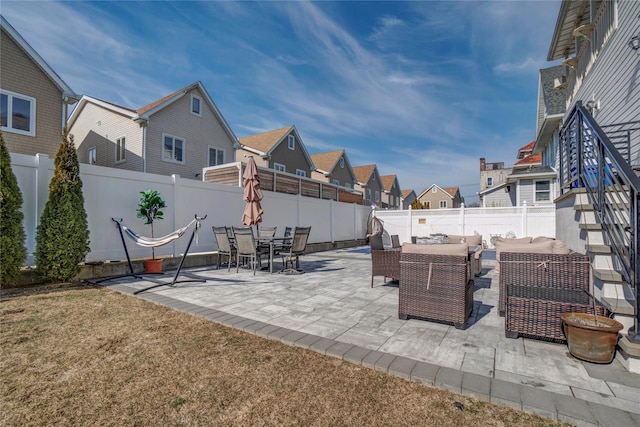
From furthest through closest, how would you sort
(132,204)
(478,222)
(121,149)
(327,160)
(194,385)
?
(327,160) < (478,222) < (121,149) < (132,204) < (194,385)

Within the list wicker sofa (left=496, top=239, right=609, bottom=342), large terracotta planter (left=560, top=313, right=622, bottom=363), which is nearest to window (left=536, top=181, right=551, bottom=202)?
wicker sofa (left=496, top=239, right=609, bottom=342)

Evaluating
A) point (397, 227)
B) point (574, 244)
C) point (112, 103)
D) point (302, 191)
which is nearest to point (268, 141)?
point (302, 191)

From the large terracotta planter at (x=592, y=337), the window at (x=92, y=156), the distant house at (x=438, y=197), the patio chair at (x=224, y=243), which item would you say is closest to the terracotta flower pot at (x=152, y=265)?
the patio chair at (x=224, y=243)

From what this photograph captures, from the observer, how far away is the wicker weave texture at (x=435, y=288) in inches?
135

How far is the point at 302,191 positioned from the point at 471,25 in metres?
8.99

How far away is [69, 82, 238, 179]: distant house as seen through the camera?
13.7 meters

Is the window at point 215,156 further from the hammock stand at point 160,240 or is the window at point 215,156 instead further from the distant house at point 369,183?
the distant house at point 369,183

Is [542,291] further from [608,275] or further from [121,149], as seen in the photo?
[121,149]

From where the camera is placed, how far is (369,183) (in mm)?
31484

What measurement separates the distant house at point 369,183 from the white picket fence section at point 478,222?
1304cm

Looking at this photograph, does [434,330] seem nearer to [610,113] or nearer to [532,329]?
[532,329]

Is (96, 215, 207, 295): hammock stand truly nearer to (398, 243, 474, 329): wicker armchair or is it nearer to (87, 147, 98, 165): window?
(398, 243, 474, 329): wicker armchair

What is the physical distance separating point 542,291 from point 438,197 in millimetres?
45095

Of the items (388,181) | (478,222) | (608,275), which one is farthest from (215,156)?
(388,181)
